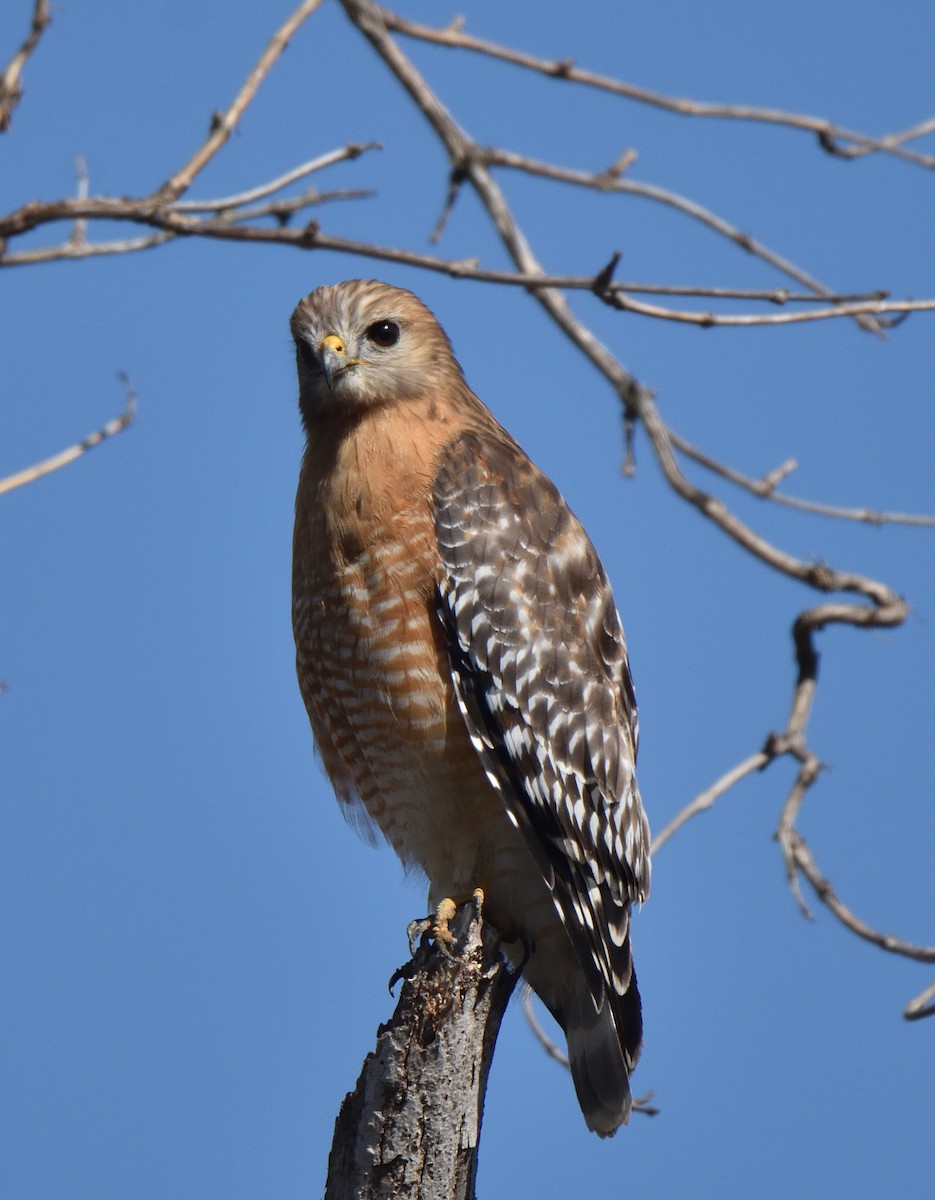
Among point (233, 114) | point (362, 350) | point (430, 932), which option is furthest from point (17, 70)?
point (430, 932)

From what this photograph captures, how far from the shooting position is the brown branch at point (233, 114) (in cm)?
390

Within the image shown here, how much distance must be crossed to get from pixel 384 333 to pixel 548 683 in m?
1.56

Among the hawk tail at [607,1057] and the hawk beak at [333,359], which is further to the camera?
the hawk beak at [333,359]

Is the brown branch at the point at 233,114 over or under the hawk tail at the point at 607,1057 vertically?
over

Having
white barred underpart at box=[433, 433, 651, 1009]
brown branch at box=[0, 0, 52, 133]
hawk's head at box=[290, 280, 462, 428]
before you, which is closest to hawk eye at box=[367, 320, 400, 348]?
hawk's head at box=[290, 280, 462, 428]

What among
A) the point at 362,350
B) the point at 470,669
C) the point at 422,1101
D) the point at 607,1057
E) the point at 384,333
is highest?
the point at 384,333

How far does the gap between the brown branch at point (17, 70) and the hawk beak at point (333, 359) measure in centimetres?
166

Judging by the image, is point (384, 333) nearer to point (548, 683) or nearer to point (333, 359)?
point (333, 359)

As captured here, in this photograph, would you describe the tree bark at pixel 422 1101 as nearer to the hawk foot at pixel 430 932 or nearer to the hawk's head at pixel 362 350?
the hawk foot at pixel 430 932

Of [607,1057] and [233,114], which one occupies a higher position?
[233,114]

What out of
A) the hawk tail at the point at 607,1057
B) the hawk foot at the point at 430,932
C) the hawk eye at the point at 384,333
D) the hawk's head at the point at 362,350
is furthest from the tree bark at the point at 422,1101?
the hawk eye at the point at 384,333

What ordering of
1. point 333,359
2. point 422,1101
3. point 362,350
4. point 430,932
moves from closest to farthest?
1. point 422,1101
2. point 430,932
3. point 333,359
4. point 362,350

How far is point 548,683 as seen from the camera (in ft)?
18.0

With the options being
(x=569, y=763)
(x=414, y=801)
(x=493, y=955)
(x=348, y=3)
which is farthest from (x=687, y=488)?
(x=348, y=3)
